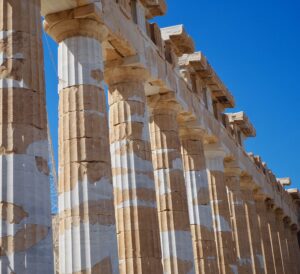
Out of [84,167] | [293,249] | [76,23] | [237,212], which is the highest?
[76,23]

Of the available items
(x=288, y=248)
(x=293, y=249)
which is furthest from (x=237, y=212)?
(x=293, y=249)

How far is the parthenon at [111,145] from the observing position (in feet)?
37.9

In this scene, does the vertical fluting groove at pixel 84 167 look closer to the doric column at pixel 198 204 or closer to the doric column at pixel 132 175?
the doric column at pixel 132 175

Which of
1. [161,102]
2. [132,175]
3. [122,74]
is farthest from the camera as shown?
[161,102]

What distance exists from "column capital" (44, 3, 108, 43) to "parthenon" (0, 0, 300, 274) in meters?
0.03

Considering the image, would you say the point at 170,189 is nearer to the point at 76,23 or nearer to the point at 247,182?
the point at 76,23

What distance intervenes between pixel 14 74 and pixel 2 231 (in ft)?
11.1

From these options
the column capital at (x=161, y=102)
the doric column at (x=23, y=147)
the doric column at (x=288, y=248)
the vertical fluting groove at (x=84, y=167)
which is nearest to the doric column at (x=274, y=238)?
the doric column at (x=288, y=248)

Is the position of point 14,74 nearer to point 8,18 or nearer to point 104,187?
point 8,18

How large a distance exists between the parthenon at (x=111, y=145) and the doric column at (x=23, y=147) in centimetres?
2

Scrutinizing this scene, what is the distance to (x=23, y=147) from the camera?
11.6m

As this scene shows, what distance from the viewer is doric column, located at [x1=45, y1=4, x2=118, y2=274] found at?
13.9 metres

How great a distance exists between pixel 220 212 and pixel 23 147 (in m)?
16.5

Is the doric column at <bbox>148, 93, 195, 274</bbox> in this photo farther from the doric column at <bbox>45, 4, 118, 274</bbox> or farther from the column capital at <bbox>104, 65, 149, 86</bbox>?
the doric column at <bbox>45, 4, 118, 274</bbox>
